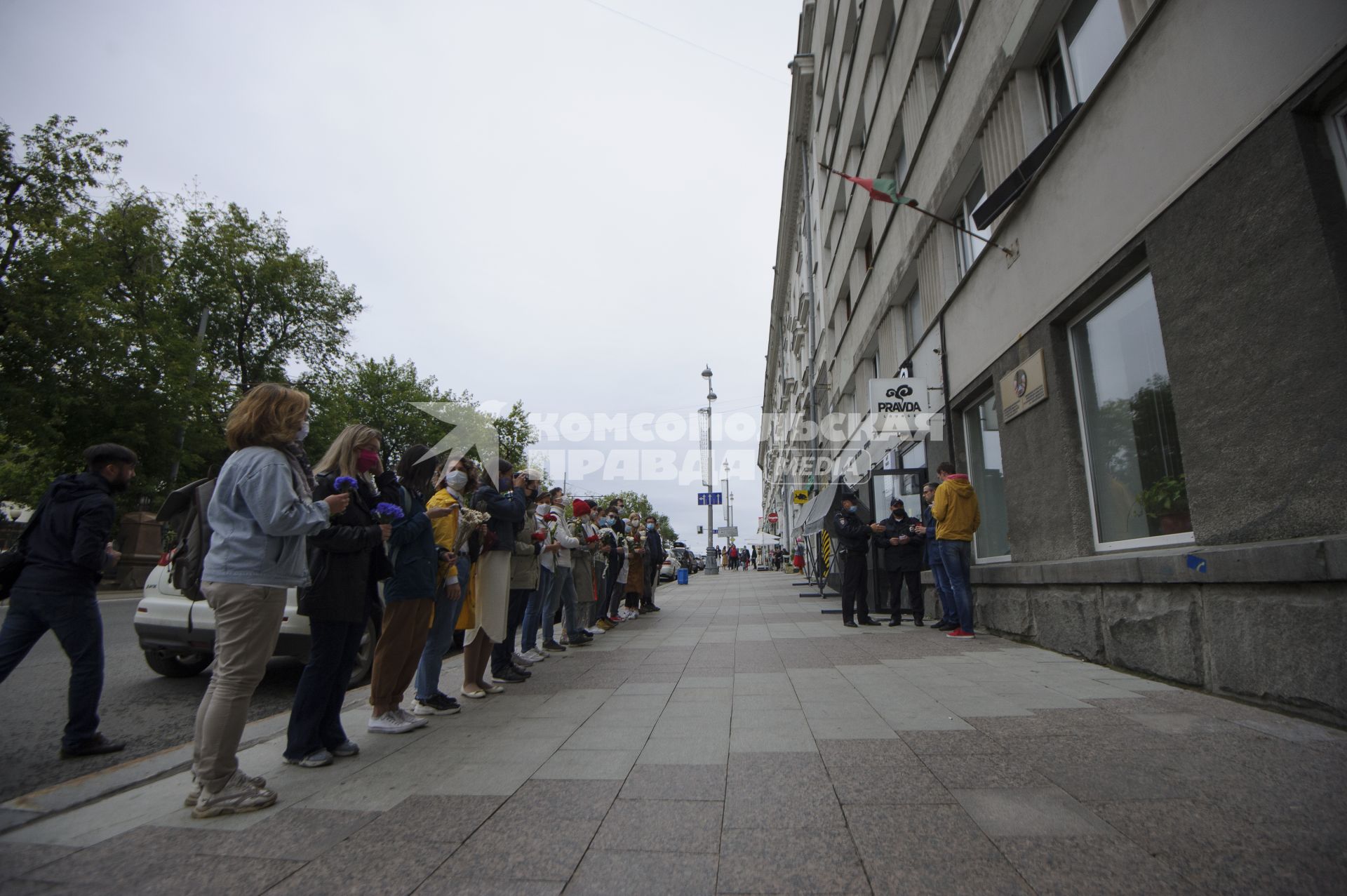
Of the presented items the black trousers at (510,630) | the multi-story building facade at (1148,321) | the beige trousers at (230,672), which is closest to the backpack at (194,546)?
the beige trousers at (230,672)

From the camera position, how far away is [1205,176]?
→ 4.86m

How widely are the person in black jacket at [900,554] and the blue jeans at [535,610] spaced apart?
16.6ft

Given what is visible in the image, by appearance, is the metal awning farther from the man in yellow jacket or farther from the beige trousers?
the beige trousers

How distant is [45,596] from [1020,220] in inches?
365

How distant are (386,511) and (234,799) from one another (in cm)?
153

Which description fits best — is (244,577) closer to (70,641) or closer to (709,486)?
(70,641)

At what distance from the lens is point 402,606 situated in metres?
4.62

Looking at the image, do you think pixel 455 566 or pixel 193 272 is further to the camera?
pixel 193 272

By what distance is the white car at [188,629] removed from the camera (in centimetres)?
602

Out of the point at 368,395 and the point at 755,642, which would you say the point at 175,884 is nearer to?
the point at 755,642

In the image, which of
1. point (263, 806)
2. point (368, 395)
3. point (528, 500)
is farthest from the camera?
point (368, 395)

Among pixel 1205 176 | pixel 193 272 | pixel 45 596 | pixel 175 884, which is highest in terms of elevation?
Result: pixel 193 272

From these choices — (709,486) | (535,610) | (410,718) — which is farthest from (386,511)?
(709,486)

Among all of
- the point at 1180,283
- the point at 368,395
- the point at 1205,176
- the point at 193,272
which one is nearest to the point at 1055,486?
the point at 1180,283
